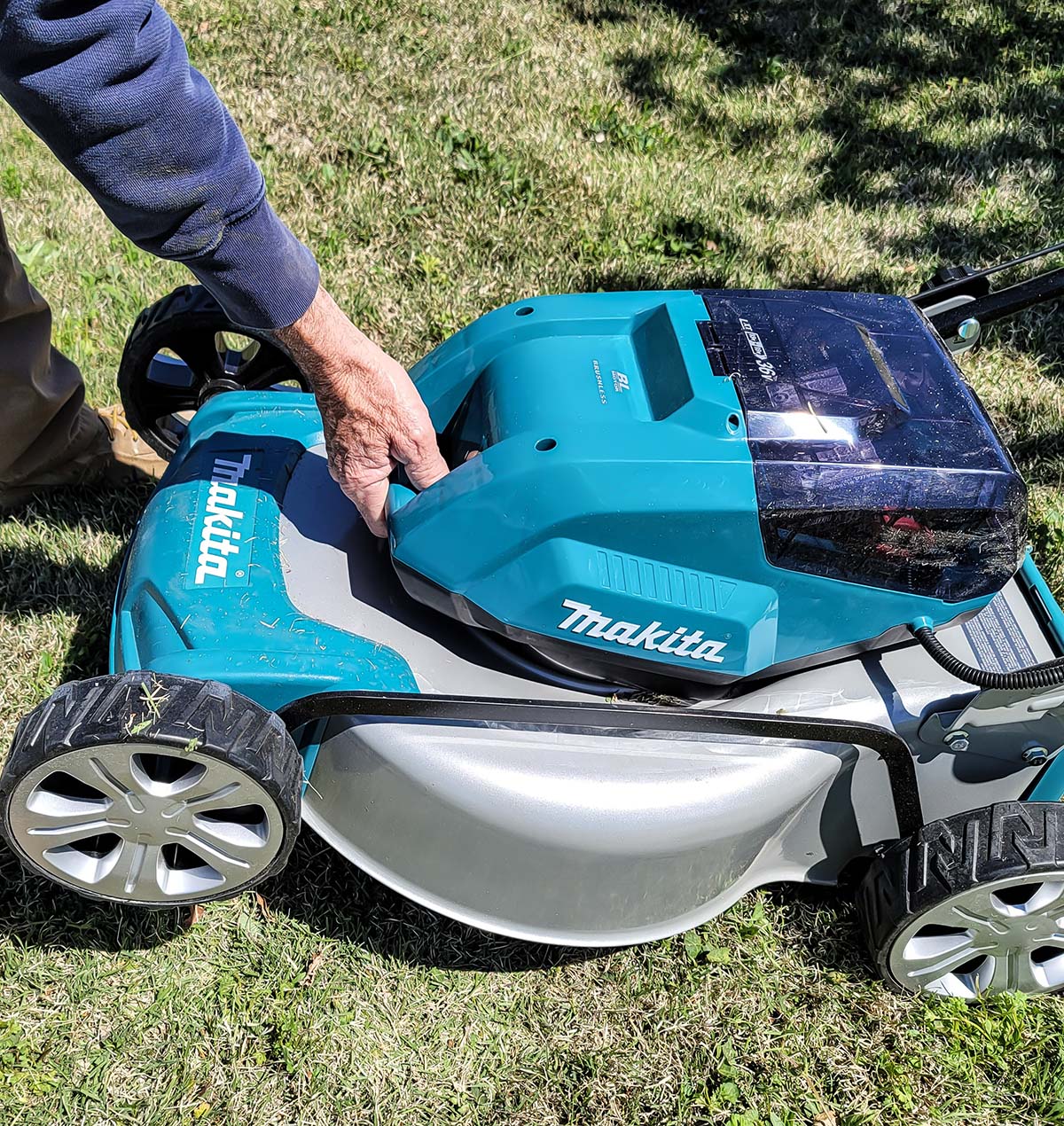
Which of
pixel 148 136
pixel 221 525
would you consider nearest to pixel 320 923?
pixel 221 525

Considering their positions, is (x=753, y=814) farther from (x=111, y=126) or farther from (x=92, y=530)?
(x=92, y=530)

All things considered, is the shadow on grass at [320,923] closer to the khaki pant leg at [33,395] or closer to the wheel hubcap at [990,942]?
the wheel hubcap at [990,942]

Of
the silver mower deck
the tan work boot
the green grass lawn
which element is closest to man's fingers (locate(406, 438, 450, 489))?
the silver mower deck

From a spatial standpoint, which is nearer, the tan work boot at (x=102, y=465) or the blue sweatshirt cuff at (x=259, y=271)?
the blue sweatshirt cuff at (x=259, y=271)

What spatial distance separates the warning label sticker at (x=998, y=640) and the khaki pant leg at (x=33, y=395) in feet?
7.44

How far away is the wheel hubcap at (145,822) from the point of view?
187 cm

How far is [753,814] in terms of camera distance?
80.0 inches


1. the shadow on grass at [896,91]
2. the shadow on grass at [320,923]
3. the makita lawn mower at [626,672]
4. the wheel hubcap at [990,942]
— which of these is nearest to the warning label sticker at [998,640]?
the makita lawn mower at [626,672]

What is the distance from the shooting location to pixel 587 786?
1994 millimetres

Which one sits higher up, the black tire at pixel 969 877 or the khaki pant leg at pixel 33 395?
the khaki pant leg at pixel 33 395

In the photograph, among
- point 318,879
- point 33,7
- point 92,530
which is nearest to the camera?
point 33,7

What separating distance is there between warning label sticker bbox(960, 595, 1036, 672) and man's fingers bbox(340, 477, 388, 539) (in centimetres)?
120

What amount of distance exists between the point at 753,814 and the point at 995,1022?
710 millimetres

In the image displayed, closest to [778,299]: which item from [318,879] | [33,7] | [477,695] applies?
[477,695]
